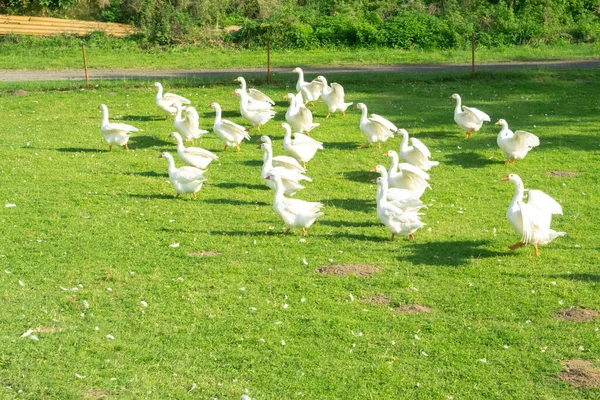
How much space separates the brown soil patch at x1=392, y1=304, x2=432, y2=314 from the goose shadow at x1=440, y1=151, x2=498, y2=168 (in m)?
7.76

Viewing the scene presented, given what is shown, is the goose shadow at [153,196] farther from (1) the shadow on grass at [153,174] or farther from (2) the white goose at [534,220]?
(2) the white goose at [534,220]

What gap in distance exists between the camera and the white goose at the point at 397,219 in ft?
40.8

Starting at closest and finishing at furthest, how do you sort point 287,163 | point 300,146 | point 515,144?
point 287,163, point 300,146, point 515,144

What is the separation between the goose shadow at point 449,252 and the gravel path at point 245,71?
50.4ft

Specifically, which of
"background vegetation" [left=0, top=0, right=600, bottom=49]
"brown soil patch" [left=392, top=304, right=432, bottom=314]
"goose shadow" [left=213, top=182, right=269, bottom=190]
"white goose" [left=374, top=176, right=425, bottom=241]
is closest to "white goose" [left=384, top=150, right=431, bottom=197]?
"white goose" [left=374, top=176, right=425, bottom=241]

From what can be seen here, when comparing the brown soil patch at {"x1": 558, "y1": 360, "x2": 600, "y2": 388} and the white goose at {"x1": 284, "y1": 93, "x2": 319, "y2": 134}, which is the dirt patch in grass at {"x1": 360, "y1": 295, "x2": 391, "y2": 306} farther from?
the white goose at {"x1": 284, "y1": 93, "x2": 319, "y2": 134}

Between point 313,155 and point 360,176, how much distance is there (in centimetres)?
135

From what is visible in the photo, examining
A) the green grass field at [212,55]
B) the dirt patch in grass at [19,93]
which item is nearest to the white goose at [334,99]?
the green grass field at [212,55]

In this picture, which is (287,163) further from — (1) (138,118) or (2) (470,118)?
(1) (138,118)

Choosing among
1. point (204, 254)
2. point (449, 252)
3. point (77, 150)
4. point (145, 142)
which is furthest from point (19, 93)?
point (449, 252)

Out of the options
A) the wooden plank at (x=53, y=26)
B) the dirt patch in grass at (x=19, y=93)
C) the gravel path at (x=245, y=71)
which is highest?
the wooden plank at (x=53, y=26)

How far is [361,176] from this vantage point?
16719 mm

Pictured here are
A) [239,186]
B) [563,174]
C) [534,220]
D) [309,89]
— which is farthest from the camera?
[309,89]

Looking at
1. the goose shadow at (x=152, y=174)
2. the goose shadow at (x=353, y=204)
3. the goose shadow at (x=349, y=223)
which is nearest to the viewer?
the goose shadow at (x=349, y=223)
